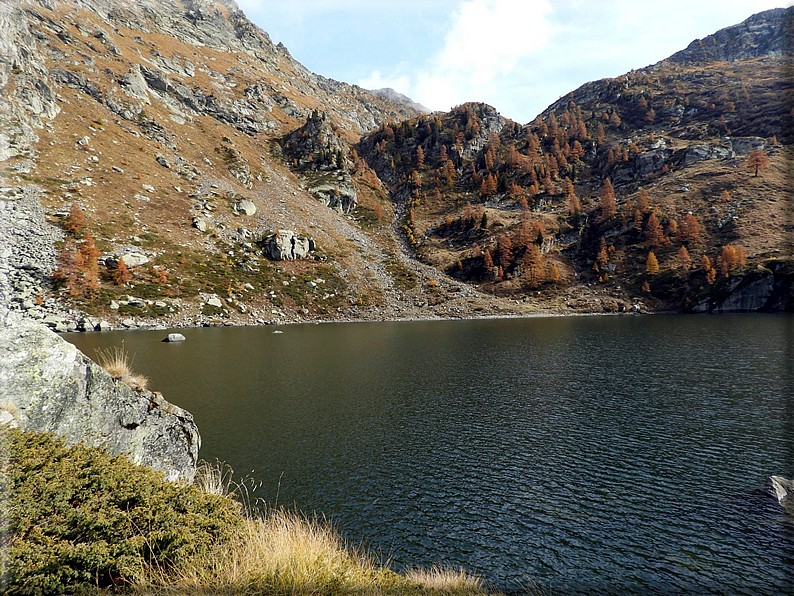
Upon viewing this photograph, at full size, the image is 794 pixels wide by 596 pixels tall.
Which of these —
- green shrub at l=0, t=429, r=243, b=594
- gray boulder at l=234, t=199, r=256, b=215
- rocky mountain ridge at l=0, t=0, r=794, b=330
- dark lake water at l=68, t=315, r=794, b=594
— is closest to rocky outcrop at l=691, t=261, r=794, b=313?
rocky mountain ridge at l=0, t=0, r=794, b=330

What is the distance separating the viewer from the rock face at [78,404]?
12438 mm

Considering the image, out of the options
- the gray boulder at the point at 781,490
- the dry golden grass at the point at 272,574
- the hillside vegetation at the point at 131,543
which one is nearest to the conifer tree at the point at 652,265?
the gray boulder at the point at 781,490

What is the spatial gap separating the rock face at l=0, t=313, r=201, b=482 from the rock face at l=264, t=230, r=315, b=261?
98.8m

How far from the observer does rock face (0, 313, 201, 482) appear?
40.8ft

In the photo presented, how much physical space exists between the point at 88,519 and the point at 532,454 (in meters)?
22.0

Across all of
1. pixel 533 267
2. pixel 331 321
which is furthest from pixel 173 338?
pixel 533 267

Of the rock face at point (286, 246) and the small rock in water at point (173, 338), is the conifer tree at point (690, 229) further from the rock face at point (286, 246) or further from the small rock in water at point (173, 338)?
the small rock in water at point (173, 338)

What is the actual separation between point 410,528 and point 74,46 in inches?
8207

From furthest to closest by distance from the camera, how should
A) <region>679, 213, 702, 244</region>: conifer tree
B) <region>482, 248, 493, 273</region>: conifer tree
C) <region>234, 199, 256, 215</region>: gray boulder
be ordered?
<region>482, 248, 493, 273</region>: conifer tree
<region>234, 199, 256, 215</region>: gray boulder
<region>679, 213, 702, 244</region>: conifer tree

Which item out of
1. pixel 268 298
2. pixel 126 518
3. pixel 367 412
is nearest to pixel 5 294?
pixel 268 298

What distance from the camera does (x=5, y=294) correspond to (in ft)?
219

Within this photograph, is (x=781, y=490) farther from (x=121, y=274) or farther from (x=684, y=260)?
(x=684, y=260)

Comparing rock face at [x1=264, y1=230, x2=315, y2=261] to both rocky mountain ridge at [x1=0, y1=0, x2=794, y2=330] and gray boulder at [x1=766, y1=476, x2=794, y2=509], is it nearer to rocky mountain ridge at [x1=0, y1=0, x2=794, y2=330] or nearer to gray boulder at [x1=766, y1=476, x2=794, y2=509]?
rocky mountain ridge at [x1=0, y1=0, x2=794, y2=330]

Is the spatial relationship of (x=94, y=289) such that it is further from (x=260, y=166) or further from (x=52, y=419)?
(x=260, y=166)
